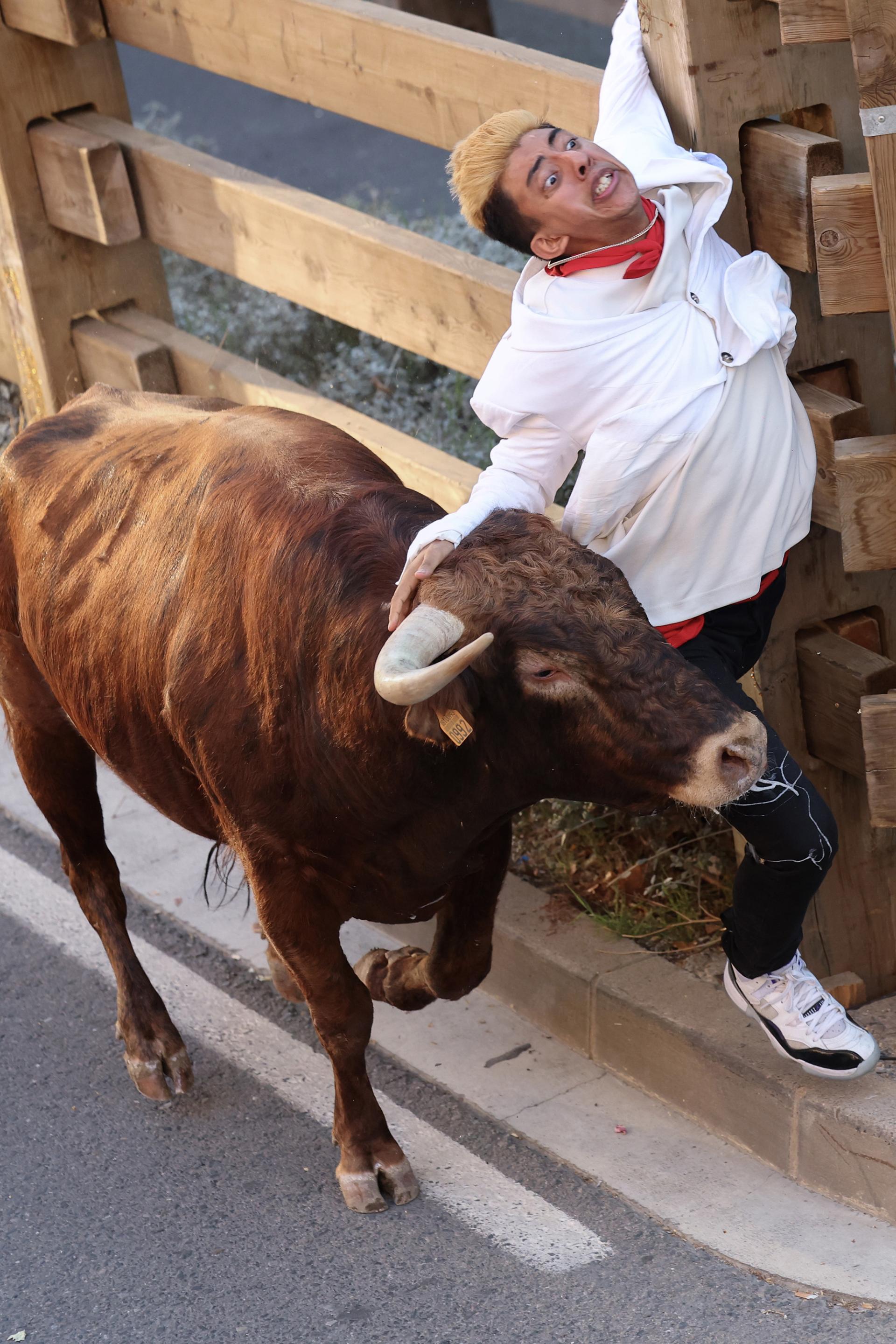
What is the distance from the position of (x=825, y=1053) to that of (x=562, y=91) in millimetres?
2218

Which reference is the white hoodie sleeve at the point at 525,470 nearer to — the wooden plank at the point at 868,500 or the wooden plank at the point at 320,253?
the wooden plank at the point at 868,500

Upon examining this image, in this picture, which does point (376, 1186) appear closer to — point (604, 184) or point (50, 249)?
point (604, 184)

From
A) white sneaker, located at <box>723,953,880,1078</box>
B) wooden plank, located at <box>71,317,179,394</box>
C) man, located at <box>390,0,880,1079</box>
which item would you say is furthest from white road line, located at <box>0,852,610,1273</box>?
wooden plank, located at <box>71,317,179,394</box>

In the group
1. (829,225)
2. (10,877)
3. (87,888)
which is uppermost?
(829,225)

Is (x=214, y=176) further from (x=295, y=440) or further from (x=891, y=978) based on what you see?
(x=891, y=978)

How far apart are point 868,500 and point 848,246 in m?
0.49

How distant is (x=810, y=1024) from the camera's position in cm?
328

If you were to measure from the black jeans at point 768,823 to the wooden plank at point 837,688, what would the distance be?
262 millimetres

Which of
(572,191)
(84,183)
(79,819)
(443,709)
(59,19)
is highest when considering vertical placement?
(59,19)

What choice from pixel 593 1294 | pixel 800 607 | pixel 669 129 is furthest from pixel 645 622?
pixel 593 1294

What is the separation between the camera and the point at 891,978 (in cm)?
378

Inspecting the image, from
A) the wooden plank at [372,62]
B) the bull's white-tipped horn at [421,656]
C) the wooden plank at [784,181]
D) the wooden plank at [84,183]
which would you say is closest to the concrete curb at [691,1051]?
the bull's white-tipped horn at [421,656]

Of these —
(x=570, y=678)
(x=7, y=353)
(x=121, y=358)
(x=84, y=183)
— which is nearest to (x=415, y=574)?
(x=570, y=678)

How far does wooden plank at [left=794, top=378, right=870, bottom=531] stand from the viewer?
3164 millimetres
